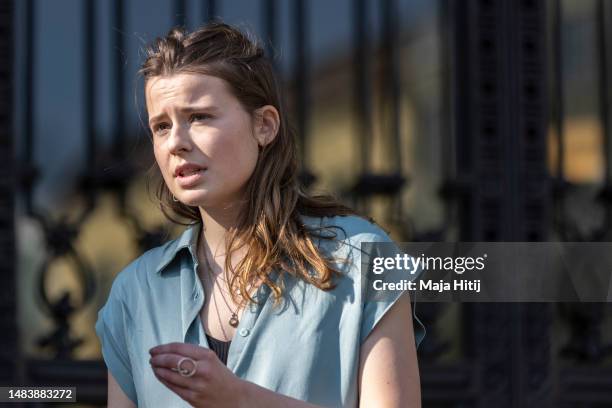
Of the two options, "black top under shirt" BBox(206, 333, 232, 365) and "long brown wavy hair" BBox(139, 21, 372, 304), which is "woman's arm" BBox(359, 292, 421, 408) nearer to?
"long brown wavy hair" BBox(139, 21, 372, 304)

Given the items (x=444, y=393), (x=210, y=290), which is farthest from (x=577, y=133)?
(x=210, y=290)

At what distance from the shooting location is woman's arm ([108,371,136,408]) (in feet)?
6.35

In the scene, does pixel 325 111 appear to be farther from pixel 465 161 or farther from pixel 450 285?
pixel 450 285

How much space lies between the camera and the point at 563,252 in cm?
420

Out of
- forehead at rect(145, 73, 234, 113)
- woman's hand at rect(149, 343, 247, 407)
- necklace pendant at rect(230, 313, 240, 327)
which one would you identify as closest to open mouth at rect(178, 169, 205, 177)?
forehead at rect(145, 73, 234, 113)

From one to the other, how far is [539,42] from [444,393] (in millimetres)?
1265

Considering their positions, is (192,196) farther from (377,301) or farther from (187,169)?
(377,301)

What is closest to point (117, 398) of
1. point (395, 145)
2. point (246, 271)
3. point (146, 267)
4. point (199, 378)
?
point (146, 267)

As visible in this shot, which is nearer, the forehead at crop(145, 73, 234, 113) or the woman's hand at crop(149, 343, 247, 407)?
the woman's hand at crop(149, 343, 247, 407)

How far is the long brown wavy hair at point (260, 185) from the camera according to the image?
182cm

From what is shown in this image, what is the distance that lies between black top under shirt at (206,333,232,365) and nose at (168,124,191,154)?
289 millimetres

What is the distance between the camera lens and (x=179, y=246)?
6.32ft

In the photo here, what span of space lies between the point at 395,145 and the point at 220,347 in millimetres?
2444

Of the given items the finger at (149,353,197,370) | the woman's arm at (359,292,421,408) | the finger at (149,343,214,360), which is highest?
the finger at (149,343,214,360)
